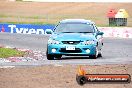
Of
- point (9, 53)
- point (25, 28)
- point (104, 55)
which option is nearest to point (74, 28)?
point (104, 55)

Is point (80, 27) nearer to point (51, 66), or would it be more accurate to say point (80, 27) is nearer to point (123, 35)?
point (51, 66)

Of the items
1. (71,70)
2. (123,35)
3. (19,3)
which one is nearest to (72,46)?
(71,70)

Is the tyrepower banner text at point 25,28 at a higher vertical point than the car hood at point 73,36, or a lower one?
lower

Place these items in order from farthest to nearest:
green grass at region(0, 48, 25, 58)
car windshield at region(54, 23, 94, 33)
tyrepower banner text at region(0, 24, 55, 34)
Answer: tyrepower banner text at region(0, 24, 55, 34)
green grass at region(0, 48, 25, 58)
car windshield at region(54, 23, 94, 33)

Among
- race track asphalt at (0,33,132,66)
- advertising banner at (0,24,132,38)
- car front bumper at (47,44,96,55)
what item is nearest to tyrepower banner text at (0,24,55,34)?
advertising banner at (0,24,132,38)

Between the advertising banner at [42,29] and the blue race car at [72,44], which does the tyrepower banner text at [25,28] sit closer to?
the advertising banner at [42,29]

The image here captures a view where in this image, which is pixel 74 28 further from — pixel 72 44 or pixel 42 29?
pixel 42 29

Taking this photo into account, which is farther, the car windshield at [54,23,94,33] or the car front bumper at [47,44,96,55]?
the car windshield at [54,23,94,33]

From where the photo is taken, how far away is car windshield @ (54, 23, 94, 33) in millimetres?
22359

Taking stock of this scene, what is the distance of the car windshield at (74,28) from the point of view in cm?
2236

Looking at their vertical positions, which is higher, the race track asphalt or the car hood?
the car hood

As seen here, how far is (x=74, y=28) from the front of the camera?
22.5 metres

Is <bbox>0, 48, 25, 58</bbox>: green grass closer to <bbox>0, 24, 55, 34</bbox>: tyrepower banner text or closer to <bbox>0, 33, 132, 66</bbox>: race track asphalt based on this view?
<bbox>0, 33, 132, 66</bbox>: race track asphalt

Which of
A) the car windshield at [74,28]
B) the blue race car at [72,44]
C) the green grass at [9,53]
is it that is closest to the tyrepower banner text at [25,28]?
the green grass at [9,53]
